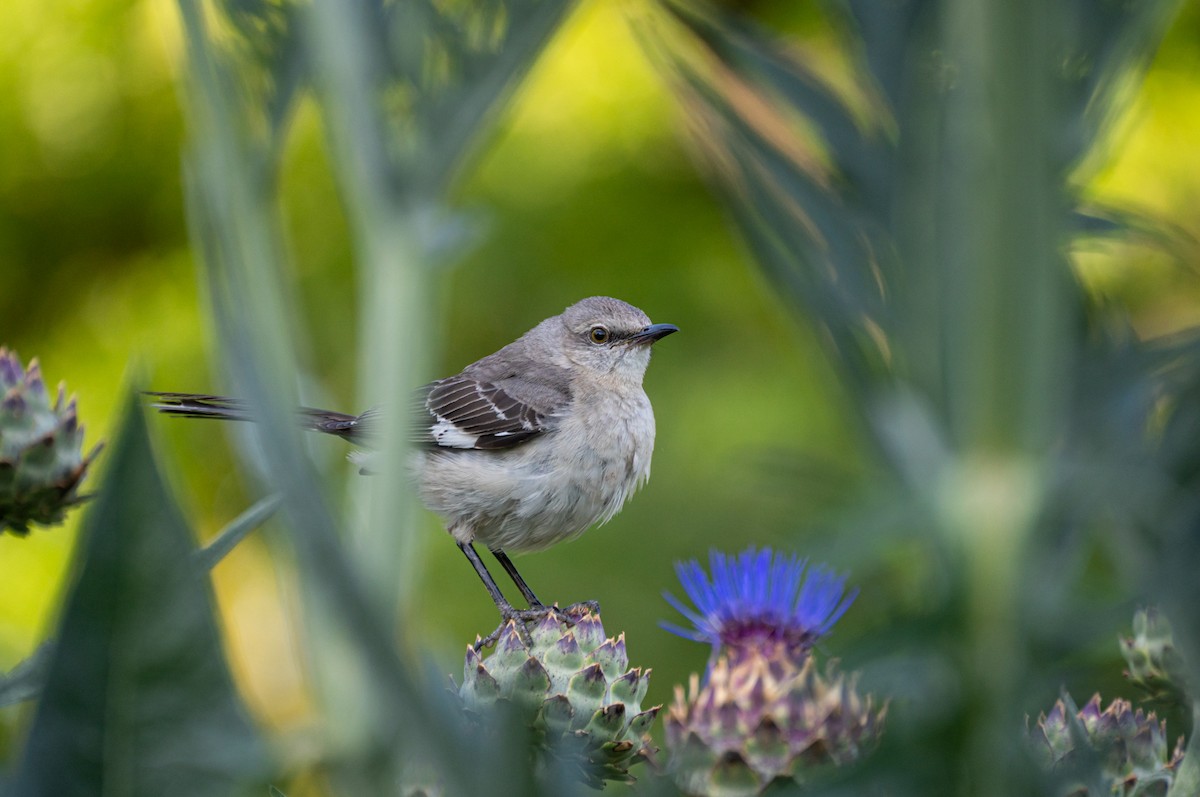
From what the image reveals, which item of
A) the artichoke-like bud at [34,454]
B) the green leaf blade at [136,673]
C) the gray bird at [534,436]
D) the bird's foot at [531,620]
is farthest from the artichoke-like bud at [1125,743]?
the artichoke-like bud at [34,454]

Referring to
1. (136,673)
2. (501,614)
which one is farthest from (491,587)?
(136,673)

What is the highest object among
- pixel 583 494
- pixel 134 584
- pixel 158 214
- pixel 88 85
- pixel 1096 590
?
pixel 88 85

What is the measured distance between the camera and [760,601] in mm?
1122

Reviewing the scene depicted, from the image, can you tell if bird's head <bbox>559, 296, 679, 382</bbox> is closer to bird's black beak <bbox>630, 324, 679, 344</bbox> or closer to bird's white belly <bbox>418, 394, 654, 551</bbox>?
bird's black beak <bbox>630, 324, 679, 344</bbox>

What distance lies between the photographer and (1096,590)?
0.66 metres

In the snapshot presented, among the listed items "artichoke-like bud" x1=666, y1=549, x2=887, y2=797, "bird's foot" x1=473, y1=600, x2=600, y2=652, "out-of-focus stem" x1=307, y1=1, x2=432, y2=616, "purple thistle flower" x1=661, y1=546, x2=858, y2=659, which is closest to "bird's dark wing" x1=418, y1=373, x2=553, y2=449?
"bird's foot" x1=473, y1=600, x2=600, y2=652

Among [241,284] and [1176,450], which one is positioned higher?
[241,284]

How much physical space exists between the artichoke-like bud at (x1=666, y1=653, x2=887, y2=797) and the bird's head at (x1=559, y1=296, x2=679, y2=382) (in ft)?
4.41

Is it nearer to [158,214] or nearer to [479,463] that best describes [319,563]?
[479,463]

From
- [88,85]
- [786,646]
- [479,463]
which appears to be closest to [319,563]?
[786,646]

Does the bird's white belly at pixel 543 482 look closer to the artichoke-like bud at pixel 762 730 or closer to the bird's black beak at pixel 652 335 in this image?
the bird's black beak at pixel 652 335

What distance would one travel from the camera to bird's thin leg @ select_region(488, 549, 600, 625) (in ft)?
4.64

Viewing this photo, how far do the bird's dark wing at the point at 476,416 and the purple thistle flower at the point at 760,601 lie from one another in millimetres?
980

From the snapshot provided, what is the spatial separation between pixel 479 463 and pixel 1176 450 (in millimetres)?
1611
